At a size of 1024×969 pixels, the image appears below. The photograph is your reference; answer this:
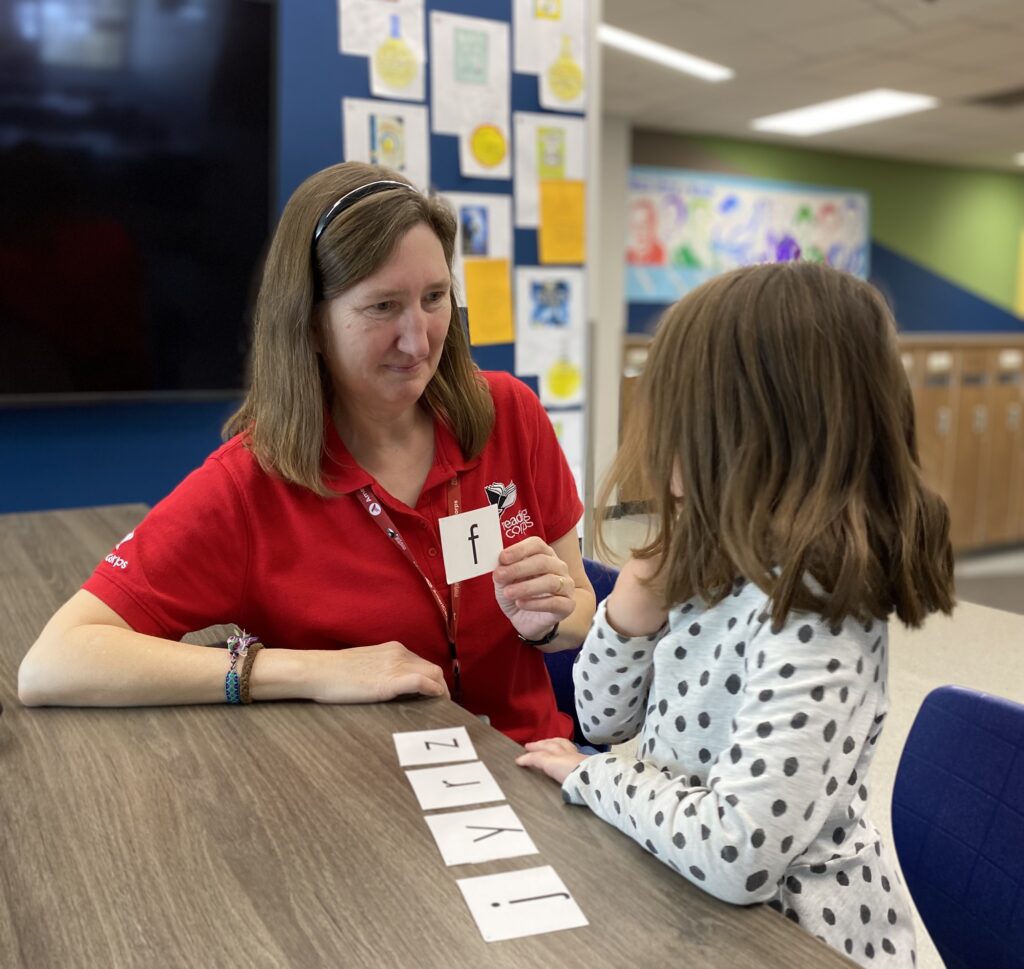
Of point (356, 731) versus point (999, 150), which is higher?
point (999, 150)

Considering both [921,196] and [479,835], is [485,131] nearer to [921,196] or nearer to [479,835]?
[479,835]

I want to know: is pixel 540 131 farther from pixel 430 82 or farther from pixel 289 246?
pixel 289 246

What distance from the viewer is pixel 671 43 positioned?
517 centimetres

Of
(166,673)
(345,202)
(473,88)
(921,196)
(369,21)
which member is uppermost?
(921,196)

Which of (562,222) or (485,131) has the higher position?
(485,131)

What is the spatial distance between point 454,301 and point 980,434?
5.56m

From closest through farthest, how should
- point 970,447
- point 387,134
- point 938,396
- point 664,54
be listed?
Result: point 387,134 < point 664,54 < point 938,396 < point 970,447

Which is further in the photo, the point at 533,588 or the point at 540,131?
the point at 540,131

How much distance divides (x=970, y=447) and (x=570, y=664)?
5425 millimetres

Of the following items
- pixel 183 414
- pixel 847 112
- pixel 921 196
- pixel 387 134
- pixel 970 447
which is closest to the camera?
pixel 387 134

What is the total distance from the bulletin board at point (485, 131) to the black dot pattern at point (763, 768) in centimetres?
Result: 186

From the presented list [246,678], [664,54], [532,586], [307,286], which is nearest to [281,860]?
[246,678]

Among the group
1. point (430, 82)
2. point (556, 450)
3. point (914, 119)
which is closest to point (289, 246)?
point (556, 450)

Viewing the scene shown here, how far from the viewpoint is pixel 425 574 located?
1303mm
